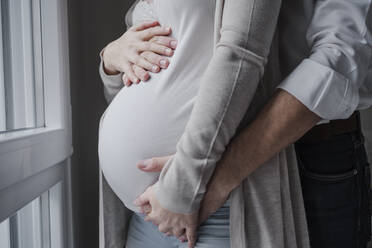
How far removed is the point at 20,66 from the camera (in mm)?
1020

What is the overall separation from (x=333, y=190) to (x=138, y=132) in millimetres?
433

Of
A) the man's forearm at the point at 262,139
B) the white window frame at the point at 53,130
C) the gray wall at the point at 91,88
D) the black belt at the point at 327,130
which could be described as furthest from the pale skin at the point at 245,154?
the gray wall at the point at 91,88

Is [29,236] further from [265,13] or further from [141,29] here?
[265,13]

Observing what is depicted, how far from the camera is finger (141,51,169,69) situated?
0.78m

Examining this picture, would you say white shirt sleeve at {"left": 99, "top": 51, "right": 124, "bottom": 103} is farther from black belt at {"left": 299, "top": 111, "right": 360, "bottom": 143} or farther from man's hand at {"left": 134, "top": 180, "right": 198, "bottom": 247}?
black belt at {"left": 299, "top": 111, "right": 360, "bottom": 143}

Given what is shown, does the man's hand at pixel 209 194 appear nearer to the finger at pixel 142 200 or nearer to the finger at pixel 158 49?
the finger at pixel 142 200

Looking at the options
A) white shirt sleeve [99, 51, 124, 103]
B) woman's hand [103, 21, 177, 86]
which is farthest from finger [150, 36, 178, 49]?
white shirt sleeve [99, 51, 124, 103]

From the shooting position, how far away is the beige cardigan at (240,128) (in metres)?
0.61

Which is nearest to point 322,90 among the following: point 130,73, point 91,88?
point 130,73

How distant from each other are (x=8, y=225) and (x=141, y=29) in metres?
0.62

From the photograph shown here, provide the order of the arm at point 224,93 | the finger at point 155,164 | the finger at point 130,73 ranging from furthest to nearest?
the finger at point 130,73
the finger at point 155,164
the arm at point 224,93

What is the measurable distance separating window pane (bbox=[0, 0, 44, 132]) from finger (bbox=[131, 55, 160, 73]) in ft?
1.15

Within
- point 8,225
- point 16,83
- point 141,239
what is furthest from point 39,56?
point 141,239

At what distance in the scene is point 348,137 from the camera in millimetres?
757
